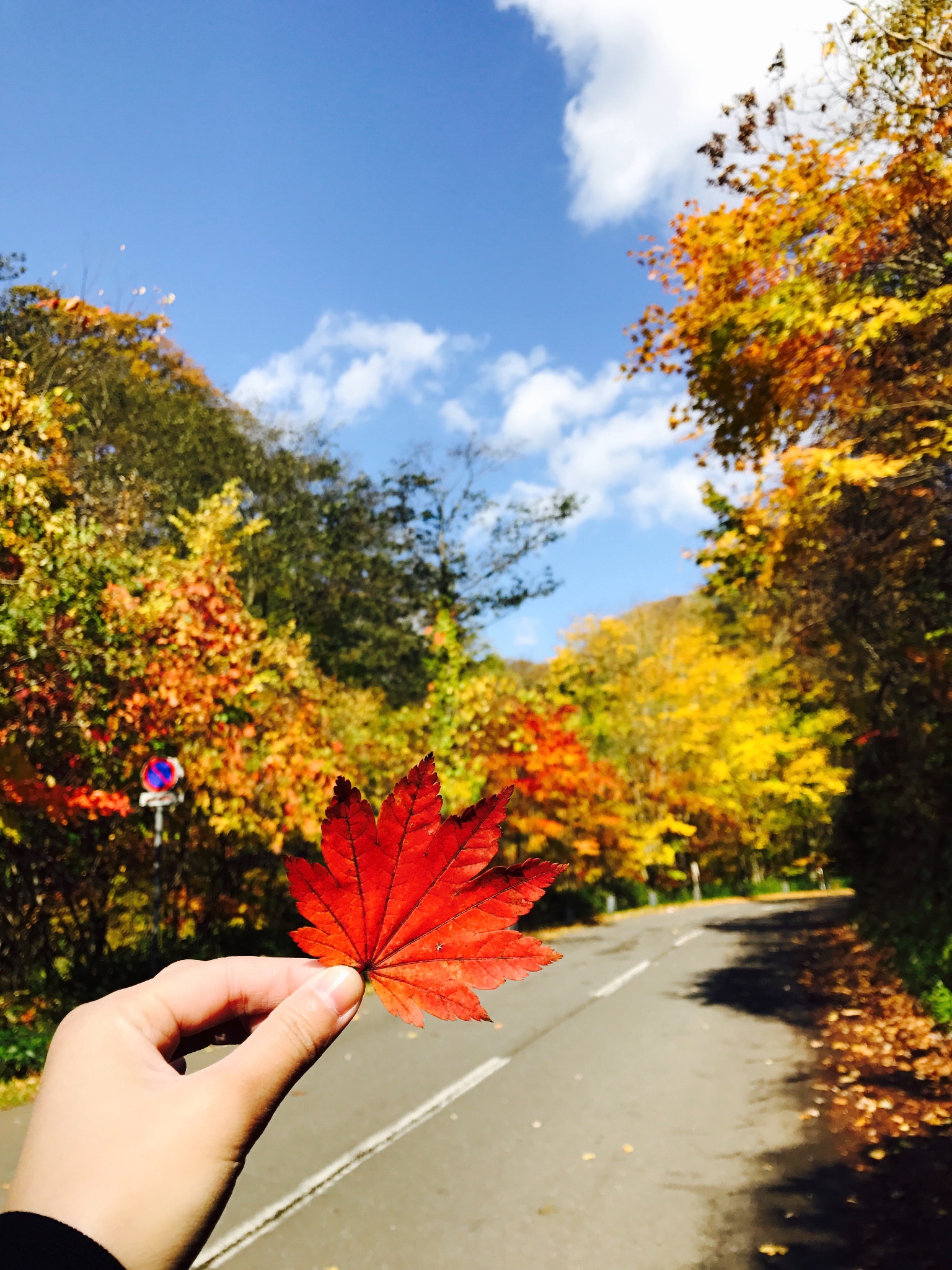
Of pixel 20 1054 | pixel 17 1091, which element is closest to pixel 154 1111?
pixel 17 1091

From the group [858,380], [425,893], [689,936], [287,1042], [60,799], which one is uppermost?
[858,380]

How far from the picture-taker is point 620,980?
502 inches

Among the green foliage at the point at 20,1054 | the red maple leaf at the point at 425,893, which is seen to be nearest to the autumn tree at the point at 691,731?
the green foliage at the point at 20,1054

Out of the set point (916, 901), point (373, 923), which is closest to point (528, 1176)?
point (373, 923)

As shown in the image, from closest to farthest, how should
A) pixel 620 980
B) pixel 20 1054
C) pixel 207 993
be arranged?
pixel 207 993 → pixel 20 1054 → pixel 620 980

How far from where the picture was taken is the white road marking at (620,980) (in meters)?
11.7

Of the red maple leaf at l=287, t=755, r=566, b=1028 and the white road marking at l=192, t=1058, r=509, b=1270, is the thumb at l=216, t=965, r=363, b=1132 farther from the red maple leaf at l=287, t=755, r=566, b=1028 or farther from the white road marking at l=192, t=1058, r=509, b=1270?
the white road marking at l=192, t=1058, r=509, b=1270

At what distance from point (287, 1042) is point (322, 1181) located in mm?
5322

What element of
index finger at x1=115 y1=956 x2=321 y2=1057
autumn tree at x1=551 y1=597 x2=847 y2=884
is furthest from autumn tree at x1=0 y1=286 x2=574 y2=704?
index finger at x1=115 y1=956 x2=321 y2=1057

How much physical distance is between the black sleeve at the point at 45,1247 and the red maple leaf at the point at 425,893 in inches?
16.0

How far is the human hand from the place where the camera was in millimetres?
976

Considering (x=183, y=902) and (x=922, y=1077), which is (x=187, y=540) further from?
(x=922, y=1077)

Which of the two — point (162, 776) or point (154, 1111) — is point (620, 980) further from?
point (154, 1111)

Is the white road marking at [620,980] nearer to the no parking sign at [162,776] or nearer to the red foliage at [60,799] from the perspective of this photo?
the no parking sign at [162,776]
